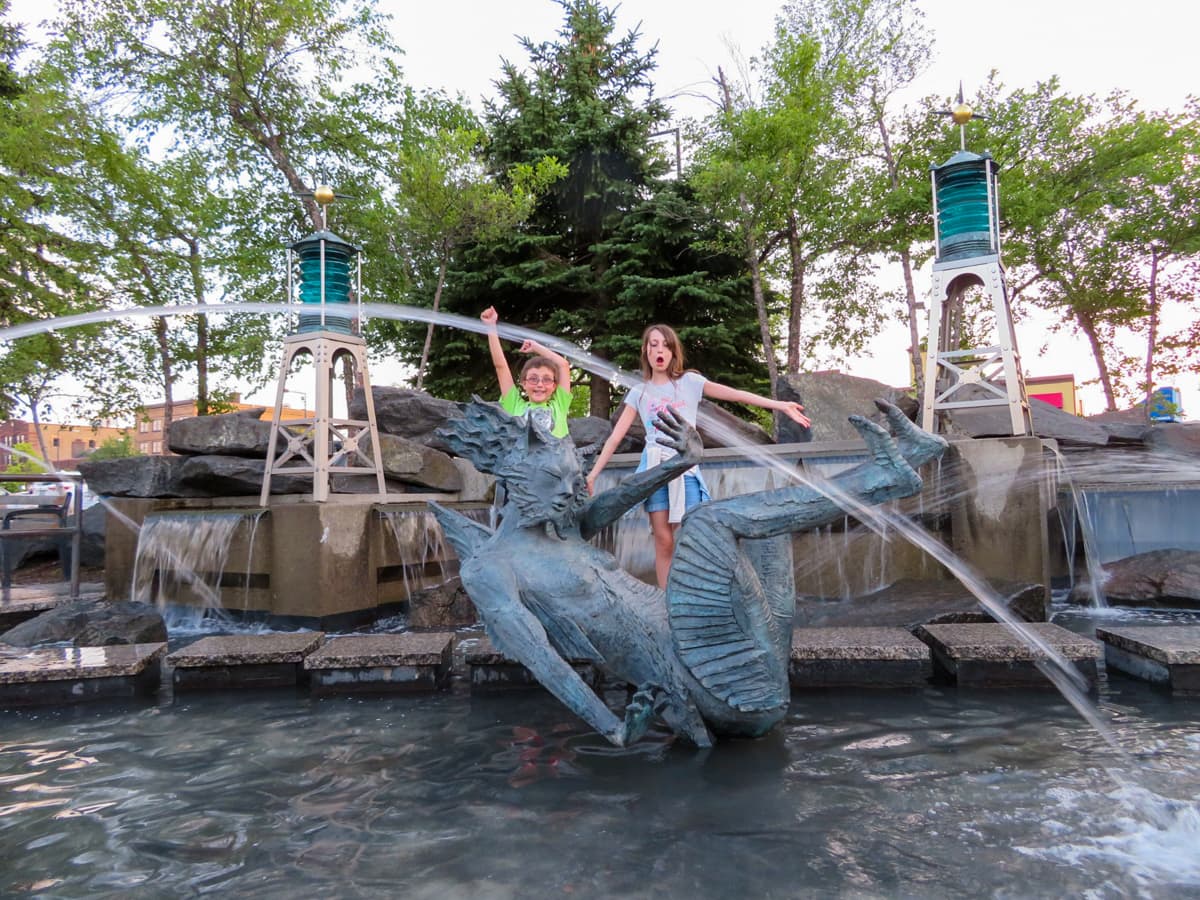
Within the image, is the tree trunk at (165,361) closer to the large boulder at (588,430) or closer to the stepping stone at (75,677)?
the large boulder at (588,430)

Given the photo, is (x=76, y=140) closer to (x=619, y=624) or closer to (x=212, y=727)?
(x=212, y=727)

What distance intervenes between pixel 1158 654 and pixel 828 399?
830 centimetres

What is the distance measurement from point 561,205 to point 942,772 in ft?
57.3

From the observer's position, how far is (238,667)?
4836 mm

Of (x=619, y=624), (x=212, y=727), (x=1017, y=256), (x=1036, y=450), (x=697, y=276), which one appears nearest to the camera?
(x=619, y=624)

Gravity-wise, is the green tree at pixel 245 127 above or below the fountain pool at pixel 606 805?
above

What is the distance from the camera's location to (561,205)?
1864 centimetres

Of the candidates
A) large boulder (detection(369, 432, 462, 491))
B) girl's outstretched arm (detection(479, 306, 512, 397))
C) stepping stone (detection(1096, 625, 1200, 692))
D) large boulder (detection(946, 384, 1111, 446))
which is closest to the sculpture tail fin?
girl's outstretched arm (detection(479, 306, 512, 397))

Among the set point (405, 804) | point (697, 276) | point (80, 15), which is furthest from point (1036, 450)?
point (80, 15)

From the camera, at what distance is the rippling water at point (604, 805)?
2396 millimetres

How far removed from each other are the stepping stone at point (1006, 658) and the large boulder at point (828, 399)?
723 cm

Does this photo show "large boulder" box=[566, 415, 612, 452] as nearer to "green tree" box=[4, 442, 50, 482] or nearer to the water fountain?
"green tree" box=[4, 442, 50, 482]

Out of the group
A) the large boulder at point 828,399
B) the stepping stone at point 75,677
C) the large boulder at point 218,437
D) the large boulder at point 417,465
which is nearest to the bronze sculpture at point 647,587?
the stepping stone at point 75,677

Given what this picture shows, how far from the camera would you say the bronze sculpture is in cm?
299
